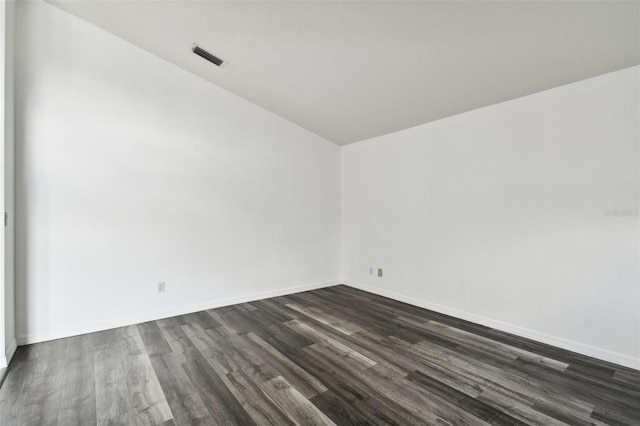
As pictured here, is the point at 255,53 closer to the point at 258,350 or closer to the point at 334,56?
the point at 334,56

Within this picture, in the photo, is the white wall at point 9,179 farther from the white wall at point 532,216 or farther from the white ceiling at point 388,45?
the white wall at point 532,216

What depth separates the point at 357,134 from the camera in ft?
14.3

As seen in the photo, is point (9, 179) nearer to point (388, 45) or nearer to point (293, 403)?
point (293, 403)

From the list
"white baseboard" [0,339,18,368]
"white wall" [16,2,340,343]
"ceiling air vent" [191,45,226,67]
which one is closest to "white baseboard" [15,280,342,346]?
"white wall" [16,2,340,343]

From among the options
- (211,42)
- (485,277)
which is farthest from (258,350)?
(211,42)

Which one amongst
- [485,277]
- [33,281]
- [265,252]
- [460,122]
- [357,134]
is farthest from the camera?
[357,134]

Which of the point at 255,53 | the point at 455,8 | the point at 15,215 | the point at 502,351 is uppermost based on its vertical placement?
the point at 255,53

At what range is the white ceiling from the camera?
6.38 ft

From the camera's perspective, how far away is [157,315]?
320cm

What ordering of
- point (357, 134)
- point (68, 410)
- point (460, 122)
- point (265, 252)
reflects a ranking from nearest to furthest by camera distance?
point (68, 410) < point (460, 122) < point (265, 252) < point (357, 134)

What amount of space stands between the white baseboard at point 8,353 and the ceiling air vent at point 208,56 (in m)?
3.09

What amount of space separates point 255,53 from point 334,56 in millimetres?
818

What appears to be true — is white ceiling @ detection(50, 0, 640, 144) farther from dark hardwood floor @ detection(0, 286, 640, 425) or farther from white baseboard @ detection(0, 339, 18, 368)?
white baseboard @ detection(0, 339, 18, 368)

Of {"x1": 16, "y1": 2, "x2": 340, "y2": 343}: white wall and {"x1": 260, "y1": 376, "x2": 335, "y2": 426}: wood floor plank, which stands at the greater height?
{"x1": 16, "y1": 2, "x2": 340, "y2": 343}: white wall
